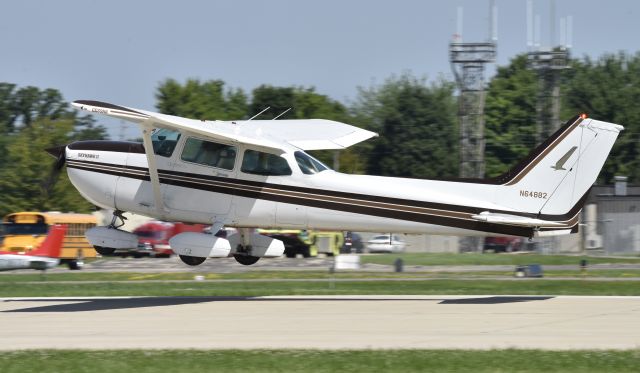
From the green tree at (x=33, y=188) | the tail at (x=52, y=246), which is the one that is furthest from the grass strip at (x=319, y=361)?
the green tree at (x=33, y=188)

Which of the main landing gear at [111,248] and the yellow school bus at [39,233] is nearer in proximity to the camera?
the main landing gear at [111,248]

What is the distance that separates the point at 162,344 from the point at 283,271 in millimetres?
19696

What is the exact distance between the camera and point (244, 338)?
14484 millimetres

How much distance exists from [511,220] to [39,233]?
25.6 metres

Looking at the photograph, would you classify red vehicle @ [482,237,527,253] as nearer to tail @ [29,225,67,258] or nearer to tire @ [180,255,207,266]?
tail @ [29,225,67,258]

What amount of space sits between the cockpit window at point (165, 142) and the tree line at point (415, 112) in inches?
1854

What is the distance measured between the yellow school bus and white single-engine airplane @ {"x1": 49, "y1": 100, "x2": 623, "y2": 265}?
1844cm

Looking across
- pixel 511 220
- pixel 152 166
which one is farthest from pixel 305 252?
pixel 511 220

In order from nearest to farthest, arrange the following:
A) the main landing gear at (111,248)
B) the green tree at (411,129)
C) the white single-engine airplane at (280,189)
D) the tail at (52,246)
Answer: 1. the white single-engine airplane at (280,189)
2. the main landing gear at (111,248)
3. the tail at (52,246)
4. the green tree at (411,129)

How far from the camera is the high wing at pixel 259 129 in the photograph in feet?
55.5

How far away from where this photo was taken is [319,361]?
12531 millimetres

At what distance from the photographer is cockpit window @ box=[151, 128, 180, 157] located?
61.8 feet

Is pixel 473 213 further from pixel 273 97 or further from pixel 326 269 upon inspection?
pixel 273 97

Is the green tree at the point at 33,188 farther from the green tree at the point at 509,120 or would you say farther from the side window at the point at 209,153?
the side window at the point at 209,153
